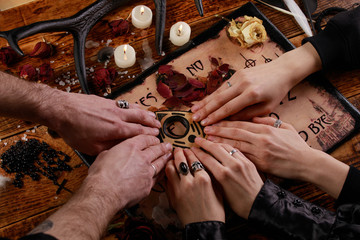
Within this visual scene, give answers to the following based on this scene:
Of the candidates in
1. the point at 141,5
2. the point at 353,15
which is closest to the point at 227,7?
the point at 141,5

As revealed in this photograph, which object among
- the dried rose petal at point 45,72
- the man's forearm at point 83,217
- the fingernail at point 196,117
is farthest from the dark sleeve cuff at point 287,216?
the dried rose petal at point 45,72

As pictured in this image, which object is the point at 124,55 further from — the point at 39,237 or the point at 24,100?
the point at 39,237

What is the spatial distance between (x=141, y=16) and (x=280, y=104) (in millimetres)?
763

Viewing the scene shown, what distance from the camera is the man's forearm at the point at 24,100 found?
0.93 m

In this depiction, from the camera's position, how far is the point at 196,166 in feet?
3.24

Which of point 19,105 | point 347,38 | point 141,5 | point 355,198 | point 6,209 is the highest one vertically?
point 141,5

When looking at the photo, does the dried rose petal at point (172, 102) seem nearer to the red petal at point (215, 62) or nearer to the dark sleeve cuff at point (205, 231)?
the red petal at point (215, 62)

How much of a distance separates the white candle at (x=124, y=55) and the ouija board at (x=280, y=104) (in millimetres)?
85

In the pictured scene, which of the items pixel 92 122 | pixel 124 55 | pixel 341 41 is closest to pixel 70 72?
pixel 124 55

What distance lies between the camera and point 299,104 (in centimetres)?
119

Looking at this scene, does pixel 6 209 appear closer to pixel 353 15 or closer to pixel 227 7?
pixel 227 7

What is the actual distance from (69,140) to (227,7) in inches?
38.9

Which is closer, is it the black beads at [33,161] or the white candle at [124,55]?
the black beads at [33,161]

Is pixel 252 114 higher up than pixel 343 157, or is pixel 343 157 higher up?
pixel 252 114
